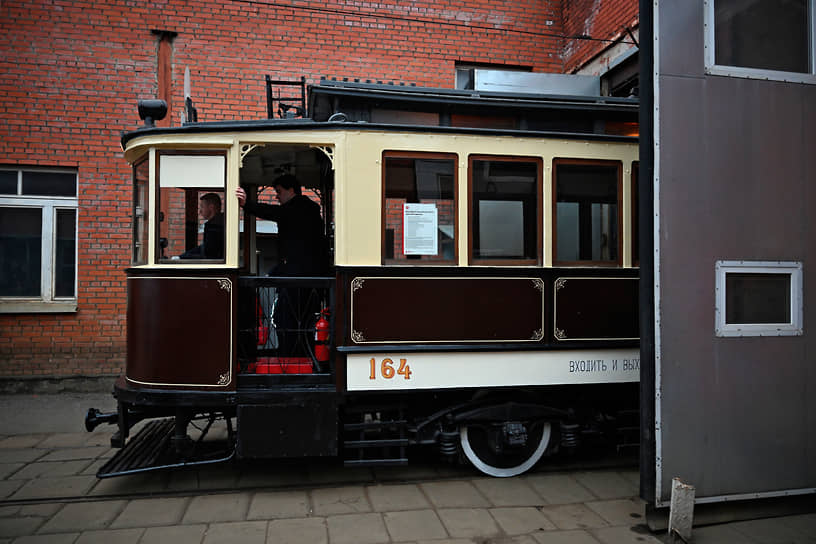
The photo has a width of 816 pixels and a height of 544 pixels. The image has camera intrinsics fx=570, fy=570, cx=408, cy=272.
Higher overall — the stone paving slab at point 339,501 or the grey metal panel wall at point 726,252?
the grey metal panel wall at point 726,252

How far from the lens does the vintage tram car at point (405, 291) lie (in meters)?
4.23

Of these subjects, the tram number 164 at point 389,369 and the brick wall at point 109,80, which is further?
the brick wall at point 109,80

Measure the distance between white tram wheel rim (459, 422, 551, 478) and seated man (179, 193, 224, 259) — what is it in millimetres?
2384

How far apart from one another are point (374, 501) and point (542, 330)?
71.5 inches

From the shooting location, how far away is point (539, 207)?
4.56 metres

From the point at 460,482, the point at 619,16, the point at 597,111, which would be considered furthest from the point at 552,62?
the point at 460,482

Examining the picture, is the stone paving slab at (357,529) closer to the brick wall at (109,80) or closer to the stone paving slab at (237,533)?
the stone paving slab at (237,533)

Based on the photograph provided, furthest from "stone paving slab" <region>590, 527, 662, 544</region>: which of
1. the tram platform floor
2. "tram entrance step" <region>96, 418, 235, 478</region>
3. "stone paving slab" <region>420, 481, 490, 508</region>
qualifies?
"tram entrance step" <region>96, 418, 235, 478</region>

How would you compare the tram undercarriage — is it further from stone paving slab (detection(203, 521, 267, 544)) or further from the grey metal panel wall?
the grey metal panel wall

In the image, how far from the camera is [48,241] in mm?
7641

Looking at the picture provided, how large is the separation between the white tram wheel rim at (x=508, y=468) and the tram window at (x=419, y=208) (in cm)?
147

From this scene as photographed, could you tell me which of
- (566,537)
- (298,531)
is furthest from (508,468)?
(298,531)

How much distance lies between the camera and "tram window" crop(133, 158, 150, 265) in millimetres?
4367

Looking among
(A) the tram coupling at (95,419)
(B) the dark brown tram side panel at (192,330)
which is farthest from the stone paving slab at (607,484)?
(A) the tram coupling at (95,419)
